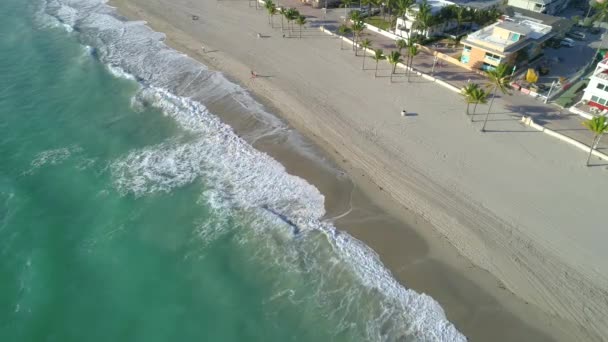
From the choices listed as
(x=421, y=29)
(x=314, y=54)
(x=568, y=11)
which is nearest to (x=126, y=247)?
(x=314, y=54)

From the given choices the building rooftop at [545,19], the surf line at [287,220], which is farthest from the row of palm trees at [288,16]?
the surf line at [287,220]

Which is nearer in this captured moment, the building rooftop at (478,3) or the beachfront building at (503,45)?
the beachfront building at (503,45)

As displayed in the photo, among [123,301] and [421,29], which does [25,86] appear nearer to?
[123,301]

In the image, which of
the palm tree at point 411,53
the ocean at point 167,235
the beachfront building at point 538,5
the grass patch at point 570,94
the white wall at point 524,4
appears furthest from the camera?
the white wall at point 524,4

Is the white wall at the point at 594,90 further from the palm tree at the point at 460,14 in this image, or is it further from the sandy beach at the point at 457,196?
the palm tree at the point at 460,14

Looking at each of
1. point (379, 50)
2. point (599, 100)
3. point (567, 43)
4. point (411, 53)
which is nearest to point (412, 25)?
point (379, 50)

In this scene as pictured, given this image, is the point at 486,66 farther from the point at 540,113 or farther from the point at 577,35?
the point at 577,35
